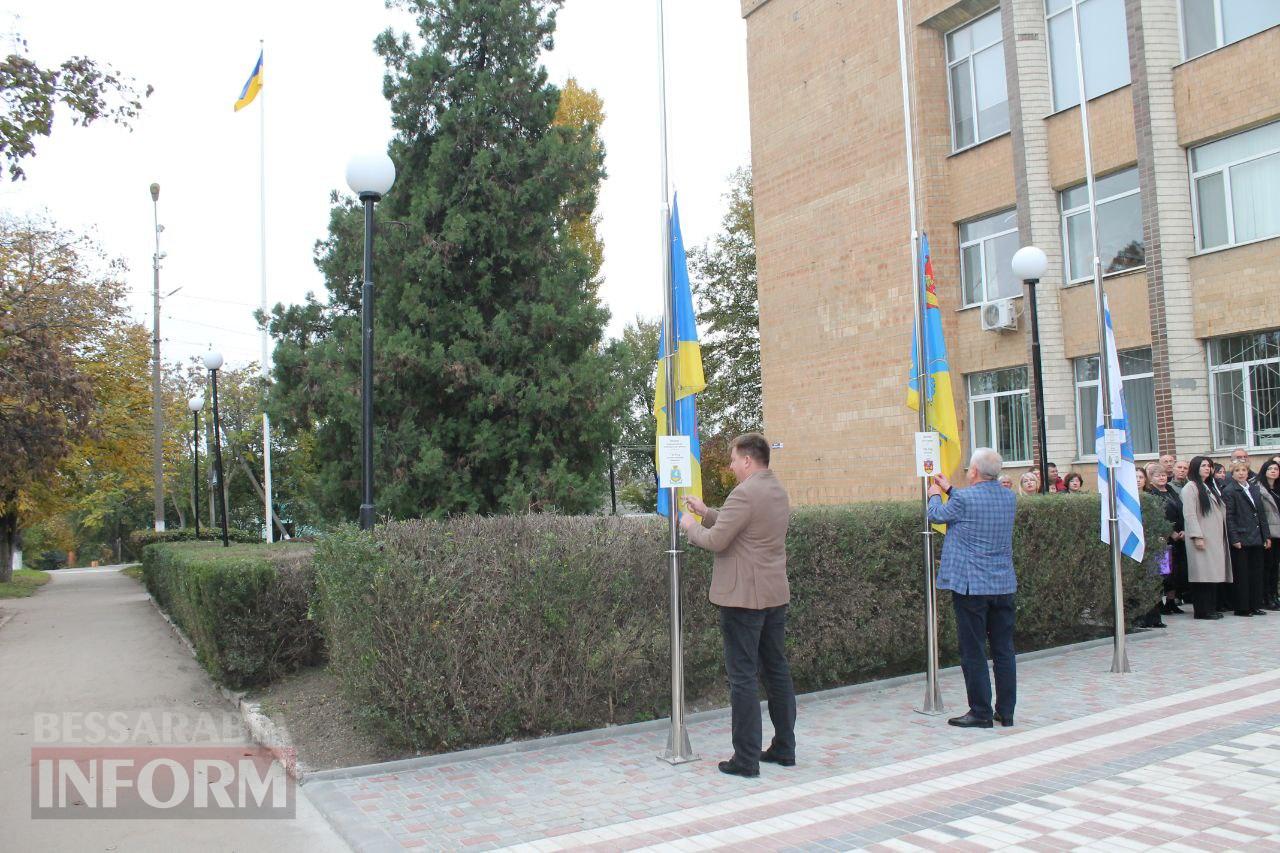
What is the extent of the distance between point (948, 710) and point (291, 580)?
19.5ft

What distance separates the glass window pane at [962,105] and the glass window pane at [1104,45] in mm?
2796

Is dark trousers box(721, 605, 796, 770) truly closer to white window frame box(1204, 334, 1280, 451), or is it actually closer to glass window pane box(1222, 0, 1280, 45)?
white window frame box(1204, 334, 1280, 451)

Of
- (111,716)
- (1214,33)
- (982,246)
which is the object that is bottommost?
(111,716)

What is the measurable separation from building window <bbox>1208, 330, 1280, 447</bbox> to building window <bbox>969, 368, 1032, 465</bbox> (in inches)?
147

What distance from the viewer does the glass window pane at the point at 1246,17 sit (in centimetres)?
1590

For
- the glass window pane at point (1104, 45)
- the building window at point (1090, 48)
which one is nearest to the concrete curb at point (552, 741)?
the building window at point (1090, 48)

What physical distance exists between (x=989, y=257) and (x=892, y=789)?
1733 centimetres

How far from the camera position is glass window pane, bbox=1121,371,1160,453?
703 inches

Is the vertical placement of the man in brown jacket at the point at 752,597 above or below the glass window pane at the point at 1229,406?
below

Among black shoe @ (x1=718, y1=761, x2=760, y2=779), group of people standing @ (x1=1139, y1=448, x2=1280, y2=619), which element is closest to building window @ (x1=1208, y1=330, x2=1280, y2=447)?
group of people standing @ (x1=1139, y1=448, x2=1280, y2=619)

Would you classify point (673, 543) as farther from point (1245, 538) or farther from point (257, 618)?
point (1245, 538)

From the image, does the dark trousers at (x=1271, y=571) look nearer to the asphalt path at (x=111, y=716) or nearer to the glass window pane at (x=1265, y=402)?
the glass window pane at (x=1265, y=402)

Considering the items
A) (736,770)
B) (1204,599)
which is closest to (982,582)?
(736,770)

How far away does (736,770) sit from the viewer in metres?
5.97
